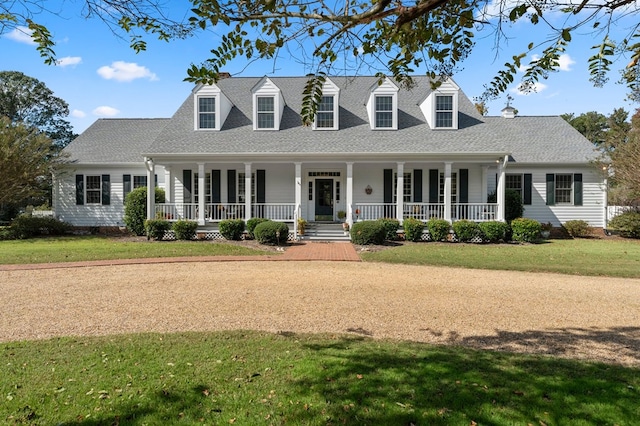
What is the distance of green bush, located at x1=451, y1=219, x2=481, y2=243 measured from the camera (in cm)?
1658

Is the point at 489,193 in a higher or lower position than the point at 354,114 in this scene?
lower

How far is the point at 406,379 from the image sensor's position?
12.2ft

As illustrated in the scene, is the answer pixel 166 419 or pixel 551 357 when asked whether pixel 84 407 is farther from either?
pixel 551 357

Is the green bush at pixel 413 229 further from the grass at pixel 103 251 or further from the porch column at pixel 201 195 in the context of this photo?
the porch column at pixel 201 195

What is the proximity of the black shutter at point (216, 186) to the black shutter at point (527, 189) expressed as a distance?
16.4 m

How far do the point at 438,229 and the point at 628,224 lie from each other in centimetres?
1025

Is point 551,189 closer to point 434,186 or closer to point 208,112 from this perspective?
point 434,186

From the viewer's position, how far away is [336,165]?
19141 millimetres

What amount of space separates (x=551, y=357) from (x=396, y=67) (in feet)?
12.9

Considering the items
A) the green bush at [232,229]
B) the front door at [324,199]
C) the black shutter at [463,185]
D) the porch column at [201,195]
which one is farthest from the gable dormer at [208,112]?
the black shutter at [463,185]

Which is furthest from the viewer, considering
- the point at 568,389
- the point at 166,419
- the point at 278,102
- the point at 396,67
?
the point at 278,102

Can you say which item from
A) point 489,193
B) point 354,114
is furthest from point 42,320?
point 489,193

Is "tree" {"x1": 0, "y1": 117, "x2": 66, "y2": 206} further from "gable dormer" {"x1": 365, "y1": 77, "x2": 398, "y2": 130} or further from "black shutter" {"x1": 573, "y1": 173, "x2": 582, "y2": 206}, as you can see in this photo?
"black shutter" {"x1": 573, "y1": 173, "x2": 582, "y2": 206}

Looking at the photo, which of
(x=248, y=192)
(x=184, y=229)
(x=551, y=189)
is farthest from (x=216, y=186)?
(x=551, y=189)
